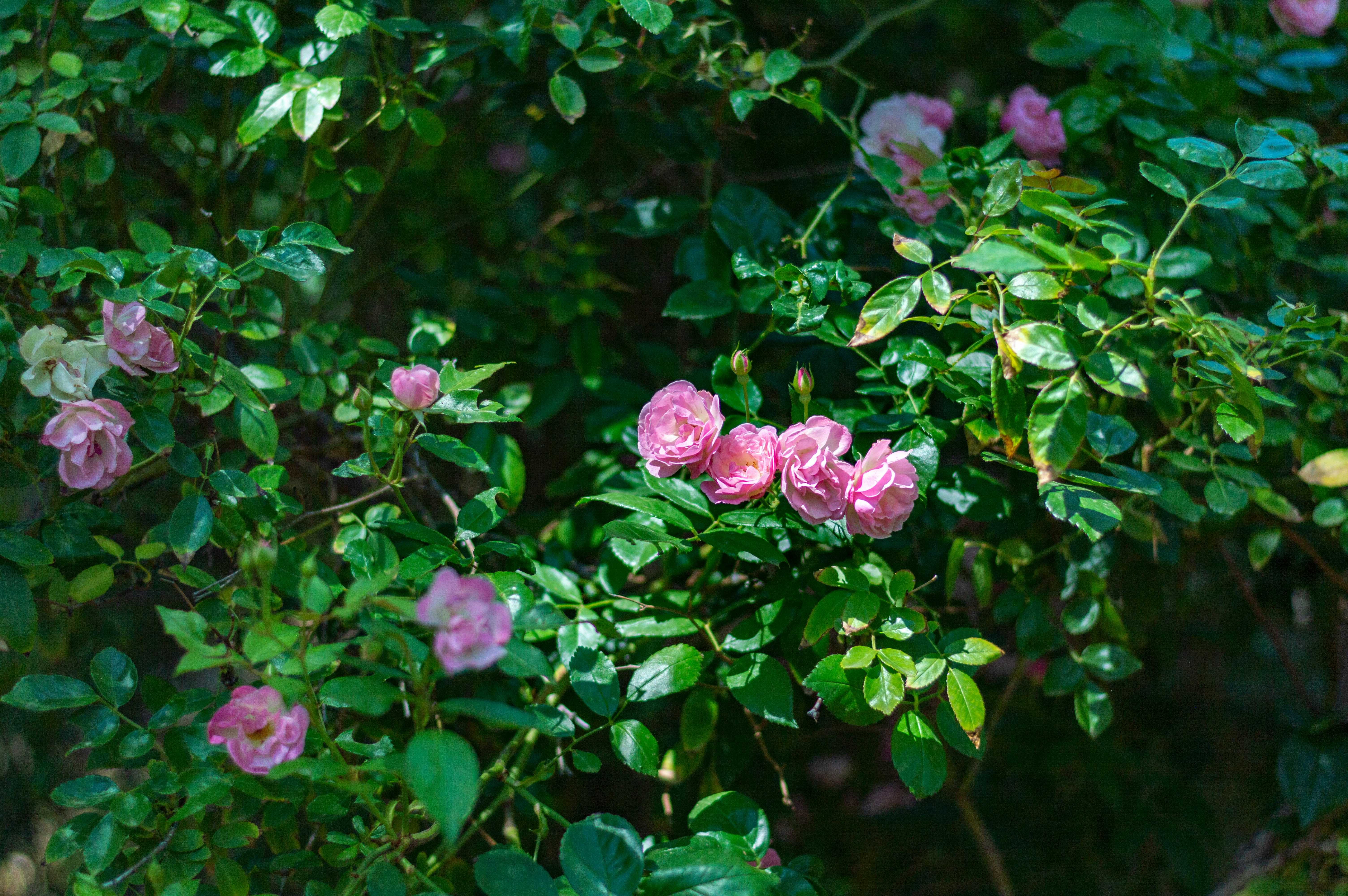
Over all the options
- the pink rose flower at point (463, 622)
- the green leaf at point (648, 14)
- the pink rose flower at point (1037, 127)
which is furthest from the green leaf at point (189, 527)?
the pink rose flower at point (1037, 127)

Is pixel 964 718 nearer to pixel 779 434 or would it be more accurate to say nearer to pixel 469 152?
pixel 779 434

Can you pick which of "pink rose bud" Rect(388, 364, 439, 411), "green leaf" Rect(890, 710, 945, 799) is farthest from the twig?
"pink rose bud" Rect(388, 364, 439, 411)

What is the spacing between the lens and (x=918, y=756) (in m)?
0.75

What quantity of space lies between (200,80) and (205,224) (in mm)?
211

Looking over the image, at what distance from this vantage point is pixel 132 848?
2.62 ft

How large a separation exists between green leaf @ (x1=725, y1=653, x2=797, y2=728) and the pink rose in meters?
0.18

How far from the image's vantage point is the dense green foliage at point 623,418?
0.73m

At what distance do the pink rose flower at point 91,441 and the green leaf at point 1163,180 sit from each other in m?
0.90

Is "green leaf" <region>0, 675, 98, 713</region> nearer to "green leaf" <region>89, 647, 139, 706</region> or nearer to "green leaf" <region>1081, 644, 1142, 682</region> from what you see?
"green leaf" <region>89, 647, 139, 706</region>

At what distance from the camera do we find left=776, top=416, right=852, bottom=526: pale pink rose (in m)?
0.74

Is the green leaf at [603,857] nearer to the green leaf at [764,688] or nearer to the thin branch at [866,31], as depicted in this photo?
the green leaf at [764,688]

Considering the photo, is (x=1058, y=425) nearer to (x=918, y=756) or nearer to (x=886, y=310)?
(x=886, y=310)

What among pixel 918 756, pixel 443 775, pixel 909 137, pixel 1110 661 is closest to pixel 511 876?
pixel 443 775

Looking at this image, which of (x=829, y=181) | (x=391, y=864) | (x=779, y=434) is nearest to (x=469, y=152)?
(x=829, y=181)
